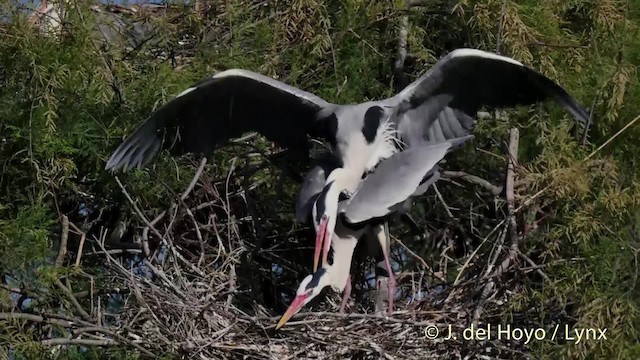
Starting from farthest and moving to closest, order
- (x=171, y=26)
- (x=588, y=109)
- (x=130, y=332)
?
(x=171, y=26) < (x=588, y=109) < (x=130, y=332)

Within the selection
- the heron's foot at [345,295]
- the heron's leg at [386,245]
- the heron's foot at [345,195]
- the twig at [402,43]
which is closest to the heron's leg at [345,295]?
the heron's foot at [345,295]

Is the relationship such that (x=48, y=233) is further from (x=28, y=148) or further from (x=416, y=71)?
(x=416, y=71)

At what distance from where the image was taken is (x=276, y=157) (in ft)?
15.9

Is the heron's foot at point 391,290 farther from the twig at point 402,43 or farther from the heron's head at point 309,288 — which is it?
the twig at point 402,43

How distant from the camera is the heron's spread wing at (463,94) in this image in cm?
448

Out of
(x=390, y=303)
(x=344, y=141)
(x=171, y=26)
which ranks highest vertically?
(x=171, y=26)

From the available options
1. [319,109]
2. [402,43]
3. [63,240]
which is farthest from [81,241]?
[402,43]

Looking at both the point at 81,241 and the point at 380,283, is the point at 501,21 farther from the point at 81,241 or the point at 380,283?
the point at 81,241

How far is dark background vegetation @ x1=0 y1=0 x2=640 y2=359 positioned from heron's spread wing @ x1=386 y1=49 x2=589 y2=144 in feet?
0.34

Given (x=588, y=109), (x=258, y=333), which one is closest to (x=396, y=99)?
Answer: (x=588, y=109)

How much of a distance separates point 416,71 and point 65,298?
1.40m

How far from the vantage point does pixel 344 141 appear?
465 centimetres

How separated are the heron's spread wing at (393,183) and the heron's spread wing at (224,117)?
0.98 feet

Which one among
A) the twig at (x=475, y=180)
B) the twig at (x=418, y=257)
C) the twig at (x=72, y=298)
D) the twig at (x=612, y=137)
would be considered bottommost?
the twig at (x=418, y=257)
